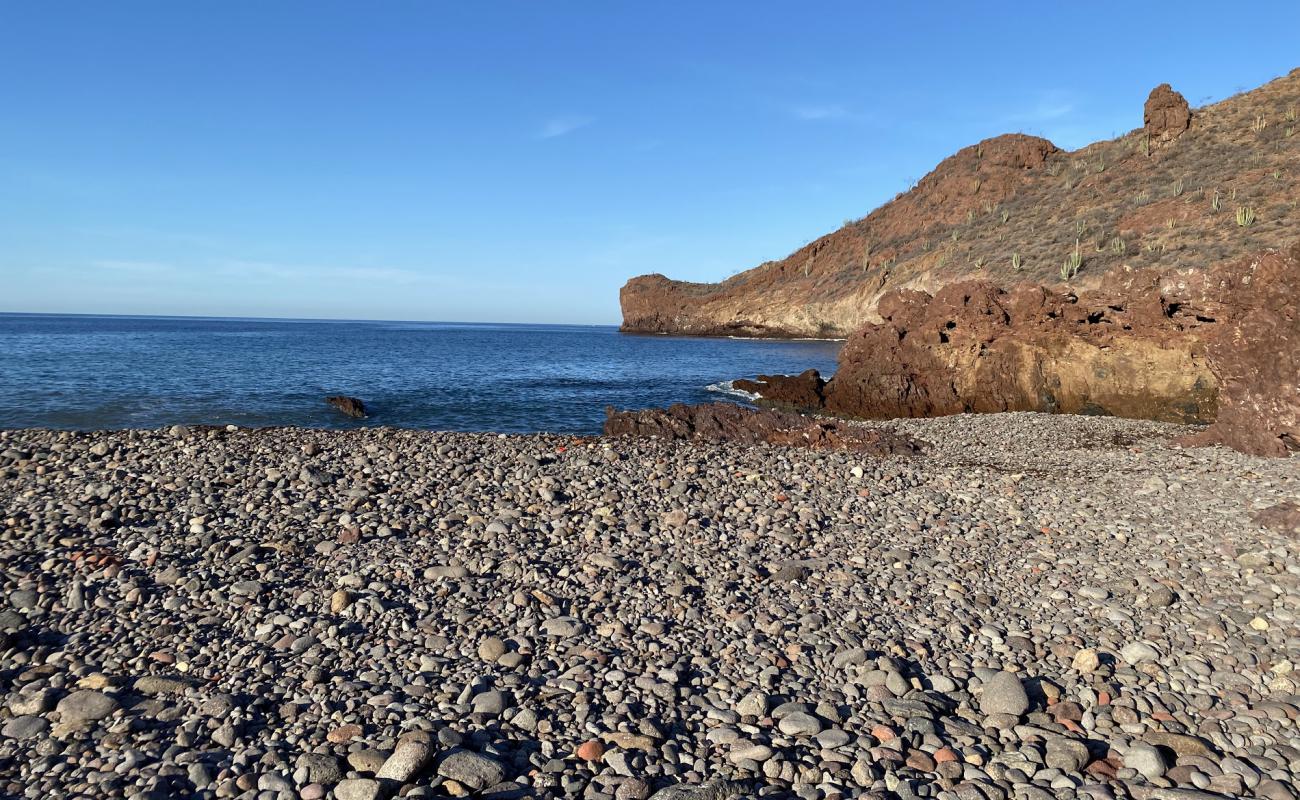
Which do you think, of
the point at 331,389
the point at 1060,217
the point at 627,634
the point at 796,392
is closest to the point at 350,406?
the point at 331,389

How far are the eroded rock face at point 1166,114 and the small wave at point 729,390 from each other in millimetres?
39753

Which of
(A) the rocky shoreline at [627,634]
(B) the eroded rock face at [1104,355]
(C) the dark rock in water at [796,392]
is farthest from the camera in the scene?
(C) the dark rock in water at [796,392]

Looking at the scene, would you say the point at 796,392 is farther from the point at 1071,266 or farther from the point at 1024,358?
the point at 1071,266

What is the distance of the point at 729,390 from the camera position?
30.1m

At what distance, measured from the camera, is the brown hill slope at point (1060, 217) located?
106ft

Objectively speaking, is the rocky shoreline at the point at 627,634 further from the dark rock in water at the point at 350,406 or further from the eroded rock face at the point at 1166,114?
the eroded rock face at the point at 1166,114

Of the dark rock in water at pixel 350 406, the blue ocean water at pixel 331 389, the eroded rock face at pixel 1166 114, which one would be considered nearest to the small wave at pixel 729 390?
the blue ocean water at pixel 331 389

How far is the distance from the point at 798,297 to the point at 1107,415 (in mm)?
57887

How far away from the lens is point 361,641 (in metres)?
5.28

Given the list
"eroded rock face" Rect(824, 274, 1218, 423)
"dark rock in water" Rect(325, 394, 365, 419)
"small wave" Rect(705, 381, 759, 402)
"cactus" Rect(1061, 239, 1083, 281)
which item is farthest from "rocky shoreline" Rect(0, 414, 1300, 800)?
"cactus" Rect(1061, 239, 1083, 281)

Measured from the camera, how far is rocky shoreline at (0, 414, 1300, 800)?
3898 mm

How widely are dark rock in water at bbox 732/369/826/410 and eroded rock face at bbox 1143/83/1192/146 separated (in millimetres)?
41870

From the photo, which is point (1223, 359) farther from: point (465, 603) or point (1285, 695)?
point (465, 603)

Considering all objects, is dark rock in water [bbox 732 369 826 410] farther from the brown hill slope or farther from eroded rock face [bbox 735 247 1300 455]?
the brown hill slope
